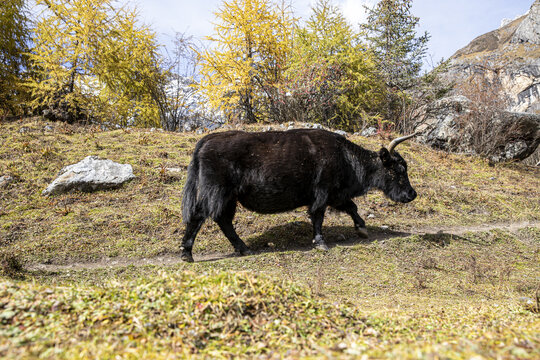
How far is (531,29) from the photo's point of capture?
86312mm

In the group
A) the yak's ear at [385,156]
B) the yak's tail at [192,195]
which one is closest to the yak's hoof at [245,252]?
the yak's tail at [192,195]

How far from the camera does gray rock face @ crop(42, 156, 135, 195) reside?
8.20m

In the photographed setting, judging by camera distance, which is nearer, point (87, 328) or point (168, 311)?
point (87, 328)

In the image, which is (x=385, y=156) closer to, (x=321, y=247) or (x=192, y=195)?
(x=321, y=247)

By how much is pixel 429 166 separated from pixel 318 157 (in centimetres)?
730

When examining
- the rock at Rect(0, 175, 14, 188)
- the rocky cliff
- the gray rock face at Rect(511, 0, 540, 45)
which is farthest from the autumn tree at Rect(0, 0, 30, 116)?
the gray rock face at Rect(511, 0, 540, 45)

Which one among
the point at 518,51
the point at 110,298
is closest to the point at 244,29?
the point at 110,298

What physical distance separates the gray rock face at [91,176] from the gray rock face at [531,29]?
4083 inches

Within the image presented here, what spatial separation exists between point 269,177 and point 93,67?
14.0 metres

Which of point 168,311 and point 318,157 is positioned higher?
point 318,157

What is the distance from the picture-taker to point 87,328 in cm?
204

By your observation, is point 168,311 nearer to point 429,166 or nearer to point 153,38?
point 429,166

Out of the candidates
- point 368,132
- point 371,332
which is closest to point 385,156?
point 371,332

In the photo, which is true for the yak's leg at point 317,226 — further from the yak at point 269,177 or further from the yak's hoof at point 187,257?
the yak's hoof at point 187,257
